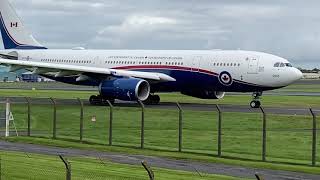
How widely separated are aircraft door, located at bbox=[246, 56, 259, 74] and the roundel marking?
53.2 inches

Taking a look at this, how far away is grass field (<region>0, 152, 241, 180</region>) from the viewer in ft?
53.7

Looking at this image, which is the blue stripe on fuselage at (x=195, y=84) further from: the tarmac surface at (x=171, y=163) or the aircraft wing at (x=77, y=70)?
the tarmac surface at (x=171, y=163)

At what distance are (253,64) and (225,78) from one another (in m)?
1.93

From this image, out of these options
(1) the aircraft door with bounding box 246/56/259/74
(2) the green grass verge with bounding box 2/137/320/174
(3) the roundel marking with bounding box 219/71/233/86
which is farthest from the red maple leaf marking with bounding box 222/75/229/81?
(2) the green grass verge with bounding box 2/137/320/174

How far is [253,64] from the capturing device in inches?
1711

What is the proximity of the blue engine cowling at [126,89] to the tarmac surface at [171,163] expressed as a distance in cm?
1704

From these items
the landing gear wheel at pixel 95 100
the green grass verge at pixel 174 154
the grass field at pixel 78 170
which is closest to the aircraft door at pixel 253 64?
the landing gear wheel at pixel 95 100

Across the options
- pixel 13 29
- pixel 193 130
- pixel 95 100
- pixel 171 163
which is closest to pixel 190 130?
pixel 193 130

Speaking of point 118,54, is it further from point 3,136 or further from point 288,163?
point 288,163

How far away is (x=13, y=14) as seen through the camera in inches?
2298

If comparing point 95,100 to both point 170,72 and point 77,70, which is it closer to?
point 77,70

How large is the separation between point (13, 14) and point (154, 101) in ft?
57.0

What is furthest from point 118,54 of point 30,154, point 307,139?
point 30,154

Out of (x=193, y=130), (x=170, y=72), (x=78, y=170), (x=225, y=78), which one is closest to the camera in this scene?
(x=78, y=170)
